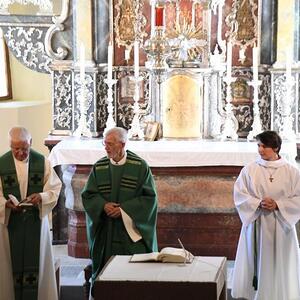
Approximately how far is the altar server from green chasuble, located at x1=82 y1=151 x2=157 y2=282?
73 centimetres

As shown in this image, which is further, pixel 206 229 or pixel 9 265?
pixel 206 229

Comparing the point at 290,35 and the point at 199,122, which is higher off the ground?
the point at 290,35

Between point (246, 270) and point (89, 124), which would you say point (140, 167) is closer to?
point (246, 270)

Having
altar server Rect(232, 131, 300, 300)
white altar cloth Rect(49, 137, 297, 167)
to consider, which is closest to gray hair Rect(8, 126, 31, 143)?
altar server Rect(232, 131, 300, 300)

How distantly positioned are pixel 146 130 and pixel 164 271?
13.7ft

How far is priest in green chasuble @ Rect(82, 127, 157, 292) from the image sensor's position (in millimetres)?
6859

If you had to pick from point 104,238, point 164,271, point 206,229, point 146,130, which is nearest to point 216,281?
point 164,271

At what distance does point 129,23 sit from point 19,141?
134 inches

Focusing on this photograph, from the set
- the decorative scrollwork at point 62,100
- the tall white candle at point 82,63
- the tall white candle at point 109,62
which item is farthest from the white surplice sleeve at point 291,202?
the decorative scrollwork at point 62,100

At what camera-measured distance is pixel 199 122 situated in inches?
377

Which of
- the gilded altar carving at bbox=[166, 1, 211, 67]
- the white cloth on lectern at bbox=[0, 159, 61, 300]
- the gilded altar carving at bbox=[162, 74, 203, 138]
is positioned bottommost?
the white cloth on lectern at bbox=[0, 159, 61, 300]

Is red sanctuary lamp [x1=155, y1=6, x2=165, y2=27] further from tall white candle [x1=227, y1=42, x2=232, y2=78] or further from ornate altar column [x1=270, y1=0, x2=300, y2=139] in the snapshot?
ornate altar column [x1=270, y1=0, x2=300, y2=139]

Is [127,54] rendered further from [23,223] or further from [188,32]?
[23,223]

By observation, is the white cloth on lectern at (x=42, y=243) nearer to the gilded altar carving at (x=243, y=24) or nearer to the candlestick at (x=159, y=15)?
the candlestick at (x=159, y=15)
